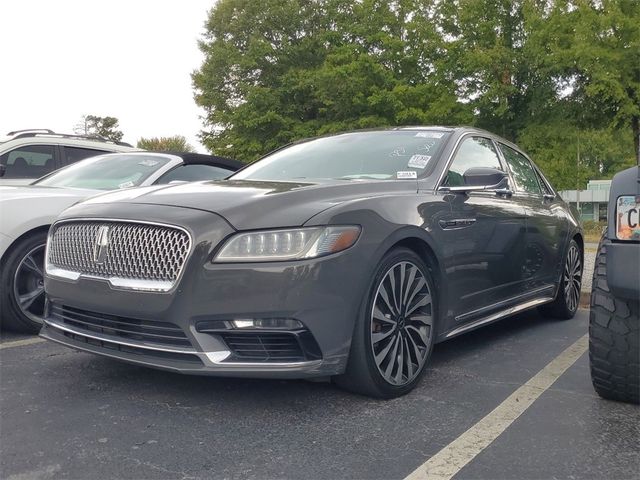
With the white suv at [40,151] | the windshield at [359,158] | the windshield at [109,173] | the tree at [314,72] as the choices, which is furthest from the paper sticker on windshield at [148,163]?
the tree at [314,72]

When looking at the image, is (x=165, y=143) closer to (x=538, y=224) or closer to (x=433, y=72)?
(x=433, y=72)

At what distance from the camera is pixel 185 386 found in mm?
3355

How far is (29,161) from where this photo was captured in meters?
7.06

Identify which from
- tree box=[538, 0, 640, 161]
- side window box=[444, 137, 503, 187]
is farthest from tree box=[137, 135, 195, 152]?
side window box=[444, 137, 503, 187]

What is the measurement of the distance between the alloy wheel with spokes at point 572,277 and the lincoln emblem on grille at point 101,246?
396cm

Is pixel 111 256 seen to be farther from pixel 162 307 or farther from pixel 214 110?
pixel 214 110

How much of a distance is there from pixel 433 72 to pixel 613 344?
69.0 ft

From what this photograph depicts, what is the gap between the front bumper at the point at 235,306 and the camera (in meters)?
2.80

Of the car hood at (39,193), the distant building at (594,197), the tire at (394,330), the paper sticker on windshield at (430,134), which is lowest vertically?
the distant building at (594,197)

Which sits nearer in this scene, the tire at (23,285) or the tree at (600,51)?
the tire at (23,285)

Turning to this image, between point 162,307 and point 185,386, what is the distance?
2.27 feet

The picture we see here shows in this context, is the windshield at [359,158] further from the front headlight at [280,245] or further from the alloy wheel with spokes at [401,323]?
the front headlight at [280,245]

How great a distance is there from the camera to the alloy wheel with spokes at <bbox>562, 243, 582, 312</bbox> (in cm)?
561

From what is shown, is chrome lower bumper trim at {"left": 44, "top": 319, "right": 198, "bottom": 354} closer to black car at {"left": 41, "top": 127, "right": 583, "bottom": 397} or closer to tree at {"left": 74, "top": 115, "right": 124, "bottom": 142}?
black car at {"left": 41, "top": 127, "right": 583, "bottom": 397}
